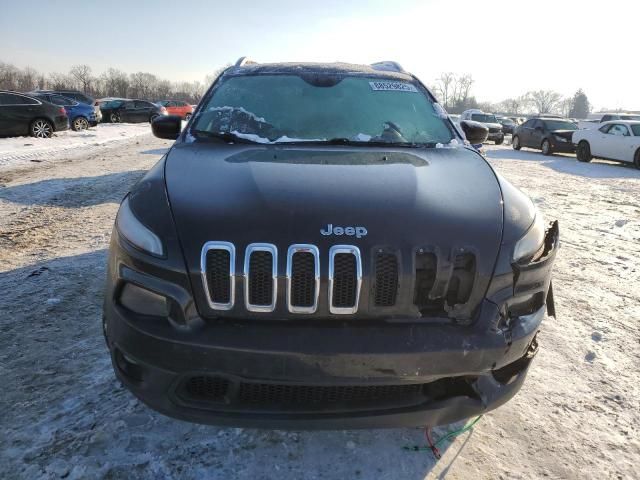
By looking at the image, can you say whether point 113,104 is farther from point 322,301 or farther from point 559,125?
point 322,301

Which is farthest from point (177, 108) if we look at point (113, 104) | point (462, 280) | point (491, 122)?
point (462, 280)

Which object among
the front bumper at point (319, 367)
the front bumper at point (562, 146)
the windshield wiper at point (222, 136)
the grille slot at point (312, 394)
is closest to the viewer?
the front bumper at point (319, 367)

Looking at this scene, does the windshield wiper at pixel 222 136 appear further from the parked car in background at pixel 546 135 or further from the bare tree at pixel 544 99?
the bare tree at pixel 544 99

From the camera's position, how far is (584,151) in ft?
50.4

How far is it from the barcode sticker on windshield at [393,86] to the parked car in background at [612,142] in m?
13.5

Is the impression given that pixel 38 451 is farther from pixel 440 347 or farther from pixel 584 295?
pixel 584 295

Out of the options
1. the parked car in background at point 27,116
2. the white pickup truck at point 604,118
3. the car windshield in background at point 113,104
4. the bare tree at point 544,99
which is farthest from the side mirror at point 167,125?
the bare tree at point 544,99

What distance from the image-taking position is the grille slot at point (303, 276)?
1.62 meters

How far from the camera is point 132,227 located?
183cm

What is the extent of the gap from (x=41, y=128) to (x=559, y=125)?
18.9 meters

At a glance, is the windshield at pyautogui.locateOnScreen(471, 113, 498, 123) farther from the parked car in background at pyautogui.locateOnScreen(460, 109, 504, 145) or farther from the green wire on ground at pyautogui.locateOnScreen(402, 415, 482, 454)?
the green wire on ground at pyautogui.locateOnScreen(402, 415, 482, 454)

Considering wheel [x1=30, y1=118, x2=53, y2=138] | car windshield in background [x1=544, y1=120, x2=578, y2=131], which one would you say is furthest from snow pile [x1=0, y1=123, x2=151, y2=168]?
car windshield in background [x1=544, y1=120, x2=578, y2=131]

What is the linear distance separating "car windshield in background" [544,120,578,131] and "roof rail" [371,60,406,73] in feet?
53.5

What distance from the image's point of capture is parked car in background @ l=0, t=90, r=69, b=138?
13773mm
